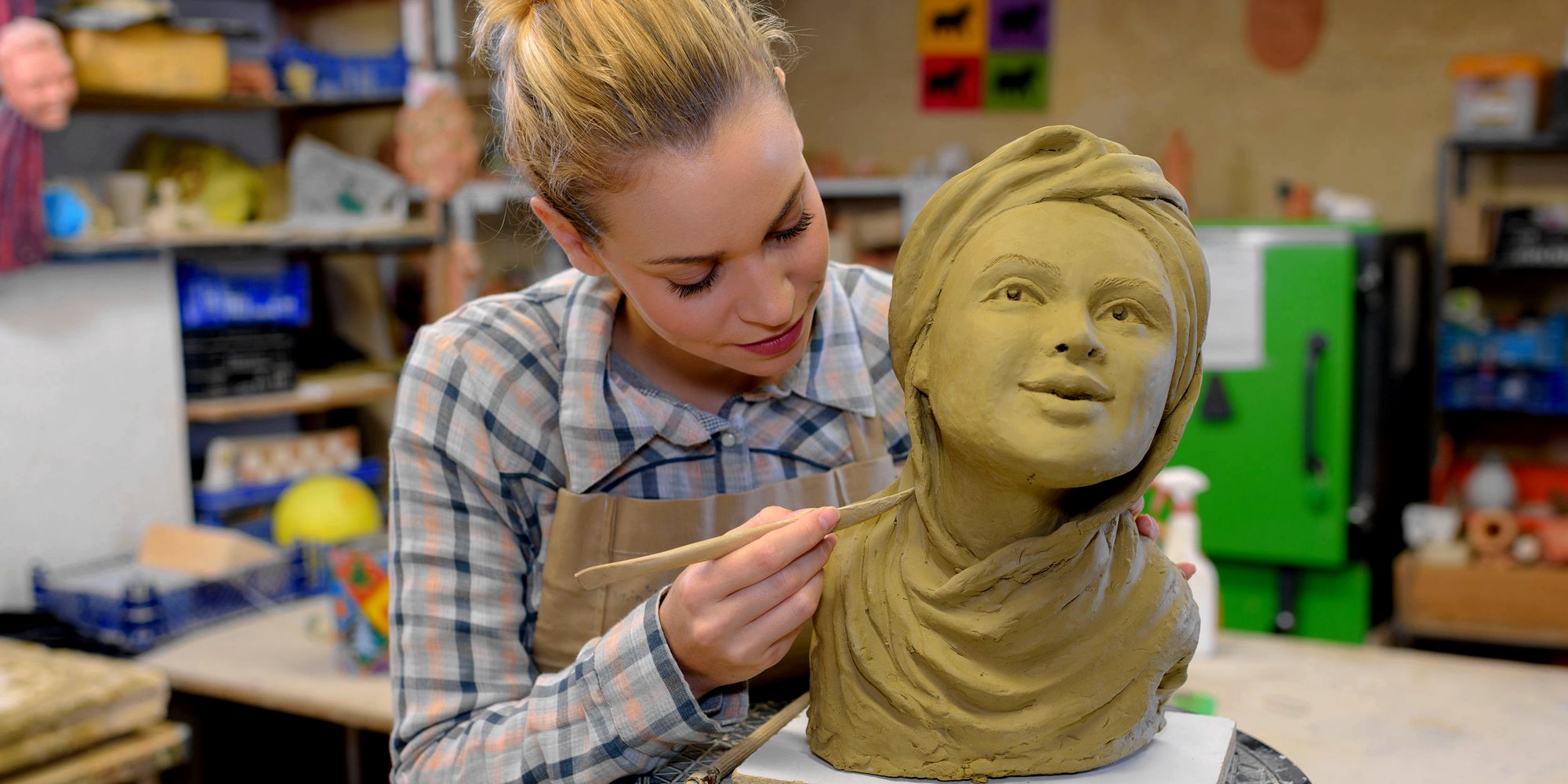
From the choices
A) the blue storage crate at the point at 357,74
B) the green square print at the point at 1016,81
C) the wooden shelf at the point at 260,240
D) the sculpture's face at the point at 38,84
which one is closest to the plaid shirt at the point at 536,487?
the sculpture's face at the point at 38,84

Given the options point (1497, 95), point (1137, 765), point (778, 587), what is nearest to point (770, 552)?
point (778, 587)

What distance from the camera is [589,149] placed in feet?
4.00

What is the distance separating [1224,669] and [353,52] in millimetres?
3499

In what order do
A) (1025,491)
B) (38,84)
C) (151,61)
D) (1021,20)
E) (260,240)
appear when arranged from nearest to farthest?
(1025,491) < (38,84) < (151,61) < (260,240) < (1021,20)

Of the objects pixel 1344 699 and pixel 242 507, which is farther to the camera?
pixel 242 507

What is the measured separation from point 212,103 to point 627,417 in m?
2.84

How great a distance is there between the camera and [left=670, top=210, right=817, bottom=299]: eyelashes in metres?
1.25

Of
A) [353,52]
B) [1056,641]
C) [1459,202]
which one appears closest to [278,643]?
[1056,641]

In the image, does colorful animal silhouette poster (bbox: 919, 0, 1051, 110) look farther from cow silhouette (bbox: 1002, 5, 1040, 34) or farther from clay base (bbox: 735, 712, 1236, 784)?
clay base (bbox: 735, 712, 1236, 784)

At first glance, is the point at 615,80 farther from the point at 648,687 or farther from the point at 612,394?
the point at 648,687

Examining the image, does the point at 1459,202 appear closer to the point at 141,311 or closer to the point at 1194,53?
the point at 1194,53

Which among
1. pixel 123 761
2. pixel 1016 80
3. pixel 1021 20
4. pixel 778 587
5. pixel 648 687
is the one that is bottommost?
pixel 123 761

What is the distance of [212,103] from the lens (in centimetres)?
369

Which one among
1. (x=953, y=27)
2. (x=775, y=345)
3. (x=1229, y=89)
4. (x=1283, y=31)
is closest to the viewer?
(x=775, y=345)
